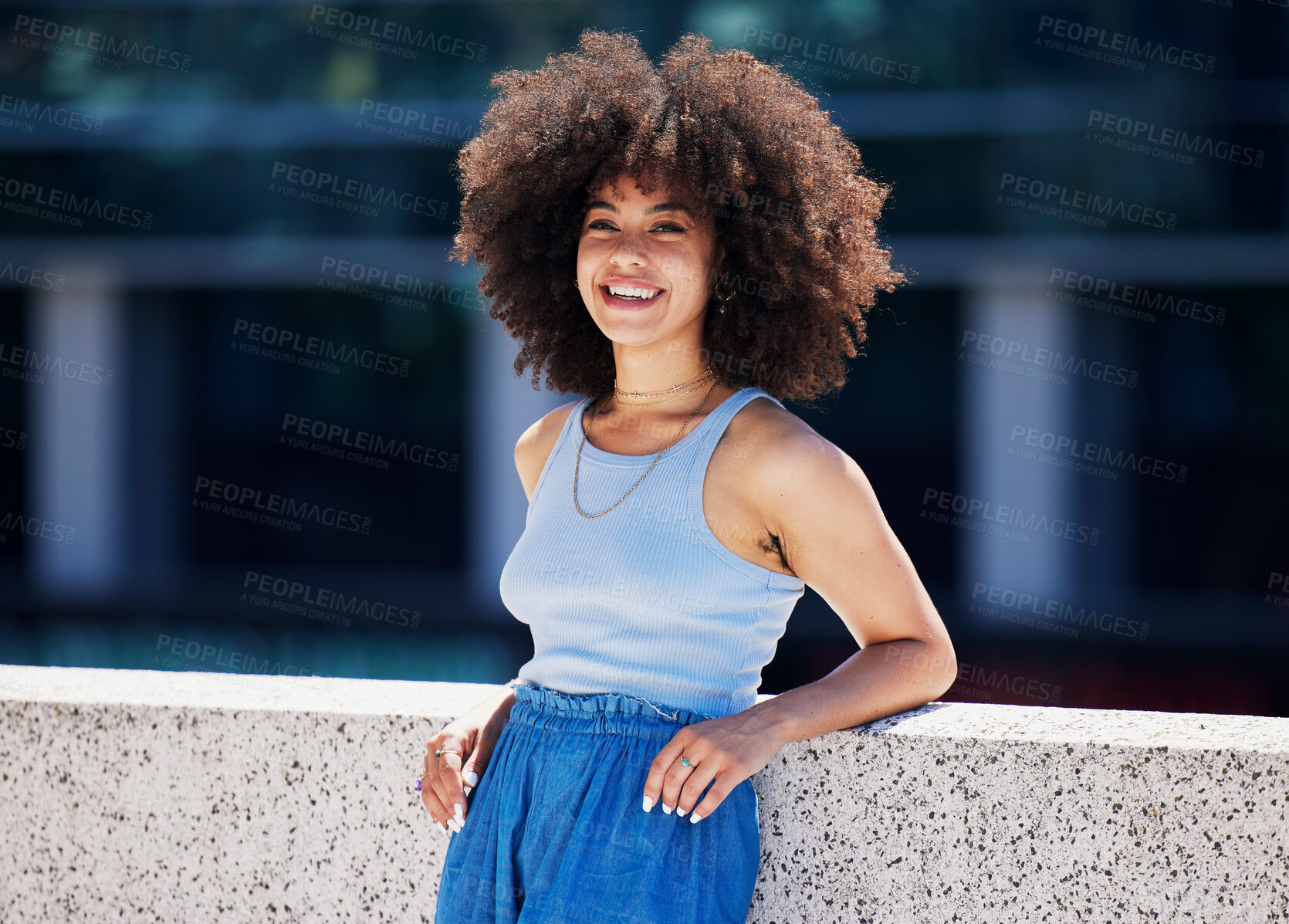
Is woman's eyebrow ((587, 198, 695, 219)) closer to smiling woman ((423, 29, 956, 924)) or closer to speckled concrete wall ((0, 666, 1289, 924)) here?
smiling woman ((423, 29, 956, 924))

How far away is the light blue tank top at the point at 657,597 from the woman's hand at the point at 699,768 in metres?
0.15

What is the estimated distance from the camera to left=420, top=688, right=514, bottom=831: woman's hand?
196 cm

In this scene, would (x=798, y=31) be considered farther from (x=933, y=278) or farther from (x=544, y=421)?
(x=544, y=421)

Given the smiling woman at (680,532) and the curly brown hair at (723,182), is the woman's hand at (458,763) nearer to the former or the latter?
the smiling woman at (680,532)

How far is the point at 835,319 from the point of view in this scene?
7.67 feet

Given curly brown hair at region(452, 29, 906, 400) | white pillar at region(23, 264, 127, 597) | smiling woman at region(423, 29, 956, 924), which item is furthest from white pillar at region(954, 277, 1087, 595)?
smiling woman at region(423, 29, 956, 924)

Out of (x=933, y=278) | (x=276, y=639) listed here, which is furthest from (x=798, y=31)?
(x=276, y=639)

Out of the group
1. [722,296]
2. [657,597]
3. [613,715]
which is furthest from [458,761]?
[722,296]

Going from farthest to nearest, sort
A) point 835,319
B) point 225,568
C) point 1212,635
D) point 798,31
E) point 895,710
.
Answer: point 225,568 → point 798,31 → point 1212,635 → point 835,319 → point 895,710

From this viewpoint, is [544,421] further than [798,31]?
No

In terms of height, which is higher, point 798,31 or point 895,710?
point 798,31

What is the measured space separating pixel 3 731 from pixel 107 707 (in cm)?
23

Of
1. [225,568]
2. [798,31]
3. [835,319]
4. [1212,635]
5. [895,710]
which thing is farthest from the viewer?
[225,568]

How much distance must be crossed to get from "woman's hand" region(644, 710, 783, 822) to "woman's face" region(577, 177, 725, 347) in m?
0.68
